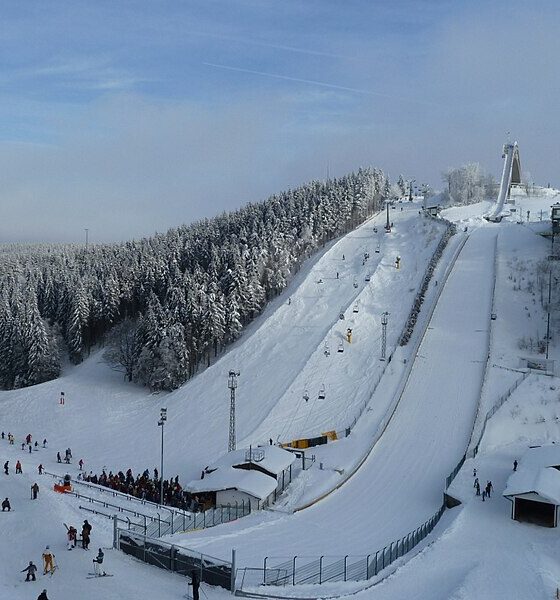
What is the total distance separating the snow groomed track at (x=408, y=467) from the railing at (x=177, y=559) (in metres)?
2.80

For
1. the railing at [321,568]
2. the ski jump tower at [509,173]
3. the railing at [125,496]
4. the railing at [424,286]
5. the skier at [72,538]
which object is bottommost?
the railing at [125,496]

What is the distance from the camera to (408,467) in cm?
3027

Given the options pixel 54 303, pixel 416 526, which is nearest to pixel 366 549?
pixel 416 526

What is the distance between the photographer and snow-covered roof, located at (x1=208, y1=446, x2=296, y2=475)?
90.8ft

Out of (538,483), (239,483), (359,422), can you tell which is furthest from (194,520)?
(359,422)

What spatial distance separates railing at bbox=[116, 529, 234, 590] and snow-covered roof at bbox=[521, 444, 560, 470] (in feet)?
49.8

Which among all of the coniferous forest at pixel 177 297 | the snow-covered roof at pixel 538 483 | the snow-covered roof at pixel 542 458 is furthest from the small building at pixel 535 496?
the coniferous forest at pixel 177 297

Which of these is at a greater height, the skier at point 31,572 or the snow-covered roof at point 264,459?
the skier at point 31,572

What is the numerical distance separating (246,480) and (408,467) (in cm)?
834

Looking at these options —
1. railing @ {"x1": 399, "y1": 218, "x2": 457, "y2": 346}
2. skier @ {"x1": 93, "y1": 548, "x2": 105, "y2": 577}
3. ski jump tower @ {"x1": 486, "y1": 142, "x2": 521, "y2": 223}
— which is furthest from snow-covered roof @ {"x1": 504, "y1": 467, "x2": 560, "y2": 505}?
ski jump tower @ {"x1": 486, "y1": 142, "x2": 521, "y2": 223}

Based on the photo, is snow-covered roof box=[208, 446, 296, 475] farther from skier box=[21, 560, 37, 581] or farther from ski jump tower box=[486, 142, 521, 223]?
ski jump tower box=[486, 142, 521, 223]

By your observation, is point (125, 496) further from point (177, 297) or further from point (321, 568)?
point (177, 297)

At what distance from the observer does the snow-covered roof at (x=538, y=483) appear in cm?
2322

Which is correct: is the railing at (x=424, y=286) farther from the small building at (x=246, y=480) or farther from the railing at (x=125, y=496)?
the railing at (x=125, y=496)
